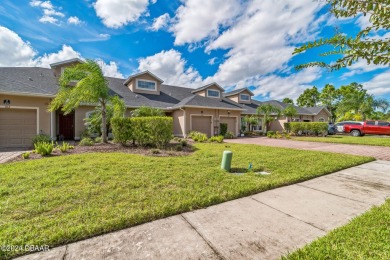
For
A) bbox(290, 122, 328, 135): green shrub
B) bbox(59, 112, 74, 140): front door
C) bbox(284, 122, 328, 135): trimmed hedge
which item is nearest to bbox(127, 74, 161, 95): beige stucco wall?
bbox(59, 112, 74, 140): front door

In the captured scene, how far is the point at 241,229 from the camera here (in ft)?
8.57

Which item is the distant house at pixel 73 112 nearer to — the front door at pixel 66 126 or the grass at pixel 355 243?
the front door at pixel 66 126

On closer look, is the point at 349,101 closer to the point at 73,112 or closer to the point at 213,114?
the point at 213,114

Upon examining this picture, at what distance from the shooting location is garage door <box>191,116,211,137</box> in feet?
55.1

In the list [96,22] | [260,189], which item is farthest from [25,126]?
[260,189]

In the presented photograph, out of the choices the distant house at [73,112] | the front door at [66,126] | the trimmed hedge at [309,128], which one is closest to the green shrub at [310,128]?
the trimmed hedge at [309,128]

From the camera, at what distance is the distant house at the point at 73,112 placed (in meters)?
10.9

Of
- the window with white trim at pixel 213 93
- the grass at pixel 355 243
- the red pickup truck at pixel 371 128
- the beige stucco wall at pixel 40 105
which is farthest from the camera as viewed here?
the window with white trim at pixel 213 93

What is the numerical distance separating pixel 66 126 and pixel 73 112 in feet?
4.11

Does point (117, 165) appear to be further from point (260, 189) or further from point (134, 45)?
point (134, 45)

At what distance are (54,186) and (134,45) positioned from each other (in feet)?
39.8

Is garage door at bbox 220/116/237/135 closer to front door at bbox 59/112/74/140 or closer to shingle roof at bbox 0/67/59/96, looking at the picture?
front door at bbox 59/112/74/140

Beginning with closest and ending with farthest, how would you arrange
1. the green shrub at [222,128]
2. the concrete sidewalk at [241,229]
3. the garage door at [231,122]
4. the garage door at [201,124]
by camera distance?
1. the concrete sidewalk at [241,229]
2. the garage door at [201,124]
3. the green shrub at [222,128]
4. the garage door at [231,122]

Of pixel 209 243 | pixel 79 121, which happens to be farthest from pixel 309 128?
pixel 79 121
